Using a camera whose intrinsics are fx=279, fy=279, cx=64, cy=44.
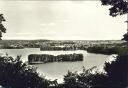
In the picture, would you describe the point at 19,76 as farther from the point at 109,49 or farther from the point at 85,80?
the point at 109,49

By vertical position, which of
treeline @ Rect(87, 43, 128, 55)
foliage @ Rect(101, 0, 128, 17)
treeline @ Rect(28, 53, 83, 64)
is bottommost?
treeline @ Rect(28, 53, 83, 64)

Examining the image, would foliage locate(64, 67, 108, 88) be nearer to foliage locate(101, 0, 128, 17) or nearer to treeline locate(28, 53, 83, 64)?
foliage locate(101, 0, 128, 17)

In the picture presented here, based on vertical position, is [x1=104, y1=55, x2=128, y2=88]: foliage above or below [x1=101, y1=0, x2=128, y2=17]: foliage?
below

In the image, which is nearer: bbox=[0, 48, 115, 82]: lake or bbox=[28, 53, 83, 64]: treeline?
bbox=[0, 48, 115, 82]: lake

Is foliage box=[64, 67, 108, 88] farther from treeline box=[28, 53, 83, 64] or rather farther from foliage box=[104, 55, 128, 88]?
treeline box=[28, 53, 83, 64]

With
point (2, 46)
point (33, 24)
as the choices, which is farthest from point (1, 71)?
point (33, 24)

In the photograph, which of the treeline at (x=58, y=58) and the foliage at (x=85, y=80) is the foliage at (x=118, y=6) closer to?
the foliage at (x=85, y=80)

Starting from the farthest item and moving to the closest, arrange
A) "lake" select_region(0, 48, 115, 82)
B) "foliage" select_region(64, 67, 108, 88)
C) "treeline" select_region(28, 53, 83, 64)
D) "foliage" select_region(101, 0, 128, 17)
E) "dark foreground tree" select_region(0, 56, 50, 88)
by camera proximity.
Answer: "treeline" select_region(28, 53, 83, 64) → "lake" select_region(0, 48, 115, 82) → "foliage" select_region(101, 0, 128, 17) → "dark foreground tree" select_region(0, 56, 50, 88) → "foliage" select_region(64, 67, 108, 88)

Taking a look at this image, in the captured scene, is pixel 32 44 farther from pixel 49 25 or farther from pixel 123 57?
pixel 123 57

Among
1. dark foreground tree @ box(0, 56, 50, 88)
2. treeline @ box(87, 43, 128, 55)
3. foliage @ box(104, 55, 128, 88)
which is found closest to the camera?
foliage @ box(104, 55, 128, 88)
